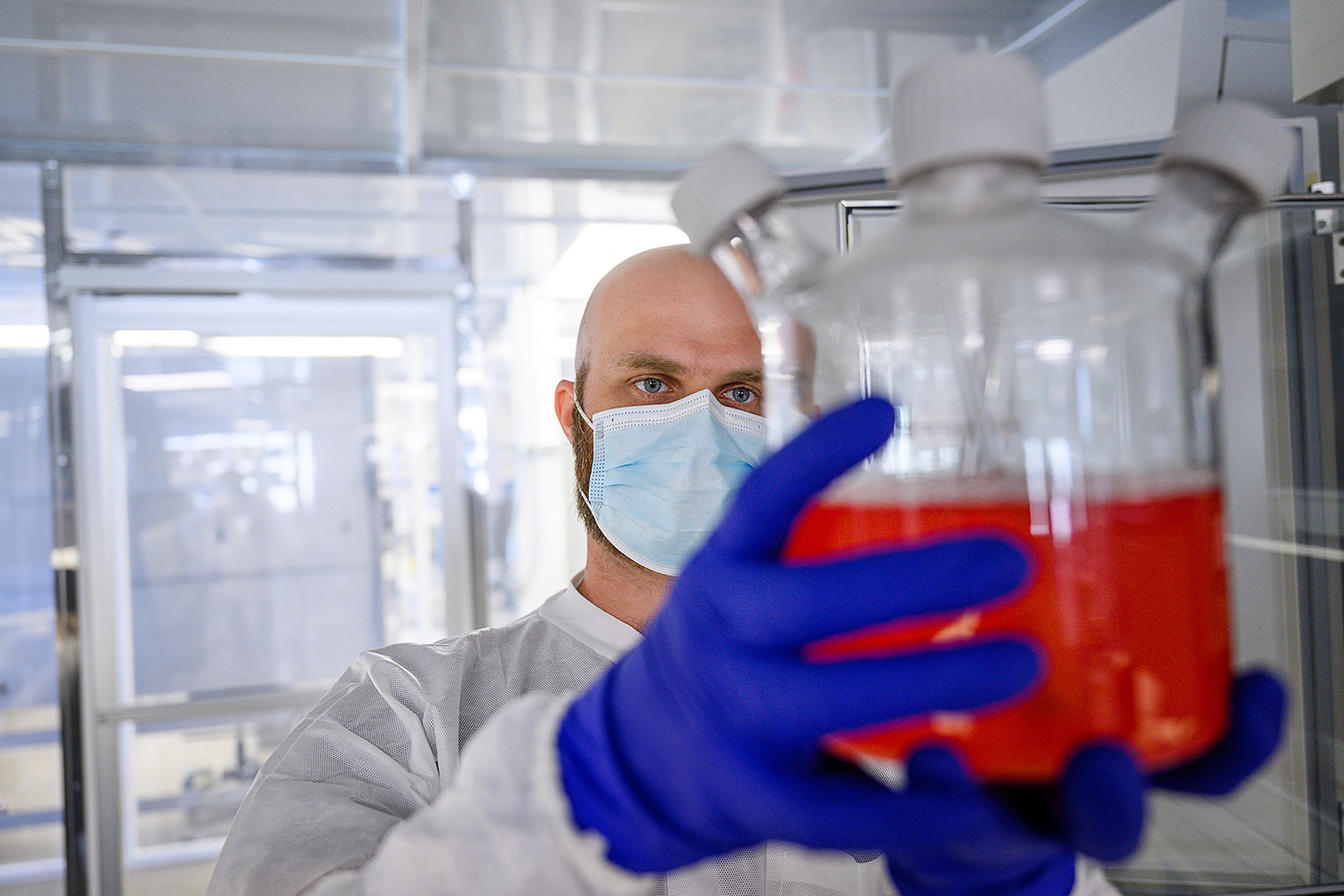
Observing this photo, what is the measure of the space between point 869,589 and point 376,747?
83 centimetres

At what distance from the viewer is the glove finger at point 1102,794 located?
374mm

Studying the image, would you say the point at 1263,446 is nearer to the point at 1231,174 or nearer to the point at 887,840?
the point at 1231,174

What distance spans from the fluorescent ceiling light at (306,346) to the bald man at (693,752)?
7.42 ft

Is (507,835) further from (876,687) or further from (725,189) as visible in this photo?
(725,189)

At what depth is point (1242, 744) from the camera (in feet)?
1.49

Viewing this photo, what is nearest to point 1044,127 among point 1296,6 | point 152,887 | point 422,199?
point 1296,6

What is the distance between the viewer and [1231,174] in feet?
1.63

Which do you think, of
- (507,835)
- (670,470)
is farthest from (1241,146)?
(670,470)

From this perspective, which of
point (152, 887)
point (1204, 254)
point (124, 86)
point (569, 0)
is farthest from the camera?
point (152, 887)

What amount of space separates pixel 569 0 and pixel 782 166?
1.39 meters

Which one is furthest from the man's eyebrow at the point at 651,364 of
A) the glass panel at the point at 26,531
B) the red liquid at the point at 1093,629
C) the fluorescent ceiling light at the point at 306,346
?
the glass panel at the point at 26,531

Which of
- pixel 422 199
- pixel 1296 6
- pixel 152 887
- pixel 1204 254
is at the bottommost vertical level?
pixel 152 887

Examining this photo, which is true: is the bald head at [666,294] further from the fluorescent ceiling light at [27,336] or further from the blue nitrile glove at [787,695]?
the fluorescent ceiling light at [27,336]

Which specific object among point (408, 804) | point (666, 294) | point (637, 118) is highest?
point (637, 118)
